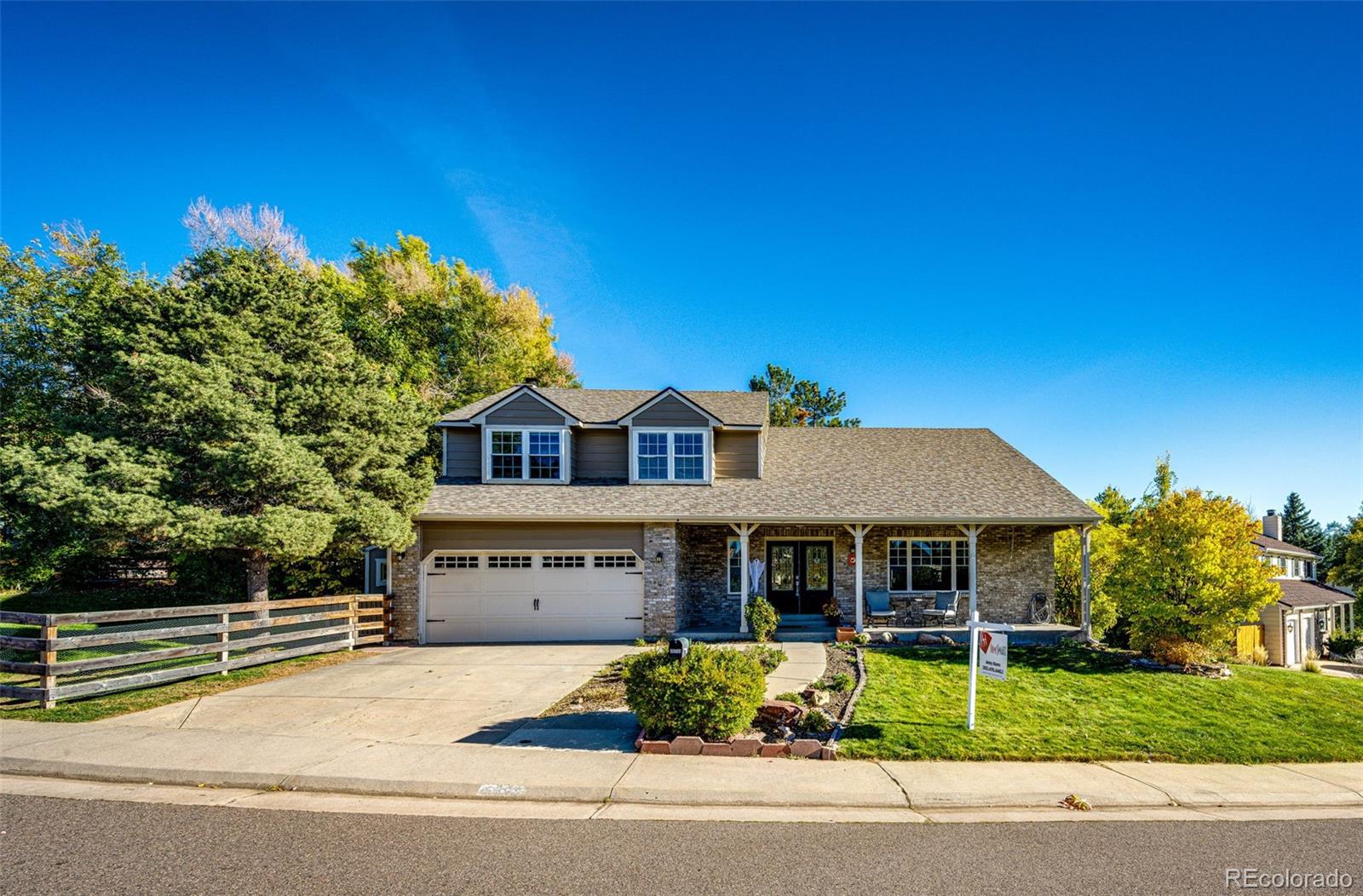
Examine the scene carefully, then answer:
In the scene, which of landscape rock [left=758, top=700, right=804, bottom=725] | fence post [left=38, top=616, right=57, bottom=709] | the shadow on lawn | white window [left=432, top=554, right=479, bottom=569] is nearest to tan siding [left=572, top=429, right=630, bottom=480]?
white window [left=432, top=554, right=479, bottom=569]

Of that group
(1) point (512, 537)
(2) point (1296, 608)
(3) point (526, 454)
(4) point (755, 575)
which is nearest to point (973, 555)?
(4) point (755, 575)

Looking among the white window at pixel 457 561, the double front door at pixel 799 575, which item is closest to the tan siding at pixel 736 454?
the double front door at pixel 799 575

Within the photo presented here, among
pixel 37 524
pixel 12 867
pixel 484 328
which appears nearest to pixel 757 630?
pixel 12 867

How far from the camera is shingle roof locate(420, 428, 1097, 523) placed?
1661 centimetres

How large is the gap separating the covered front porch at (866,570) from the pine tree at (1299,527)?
1939 inches

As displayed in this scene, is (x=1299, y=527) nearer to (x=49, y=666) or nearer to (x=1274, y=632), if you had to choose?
(x=1274, y=632)

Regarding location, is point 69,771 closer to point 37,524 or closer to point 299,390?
point 37,524

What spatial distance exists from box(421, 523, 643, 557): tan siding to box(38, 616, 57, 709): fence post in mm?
7594

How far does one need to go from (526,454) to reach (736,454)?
590 centimetres

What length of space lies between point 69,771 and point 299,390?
9.67m

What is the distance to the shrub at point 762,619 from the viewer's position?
1568 centimetres

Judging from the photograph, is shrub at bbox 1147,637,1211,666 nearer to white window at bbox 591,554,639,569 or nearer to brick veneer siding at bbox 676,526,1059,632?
brick veneer siding at bbox 676,526,1059,632

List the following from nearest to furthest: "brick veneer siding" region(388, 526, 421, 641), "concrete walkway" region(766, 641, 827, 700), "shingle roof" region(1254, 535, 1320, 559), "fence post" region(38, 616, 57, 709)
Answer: "fence post" region(38, 616, 57, 709), "concrete walkway" region(766, 641, 827, 700), "brick veneer siding" region(388, 526, 421, 641), "shingle roof" region(1254, 535, 1320, 559)

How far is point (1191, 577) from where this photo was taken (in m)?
13.3
